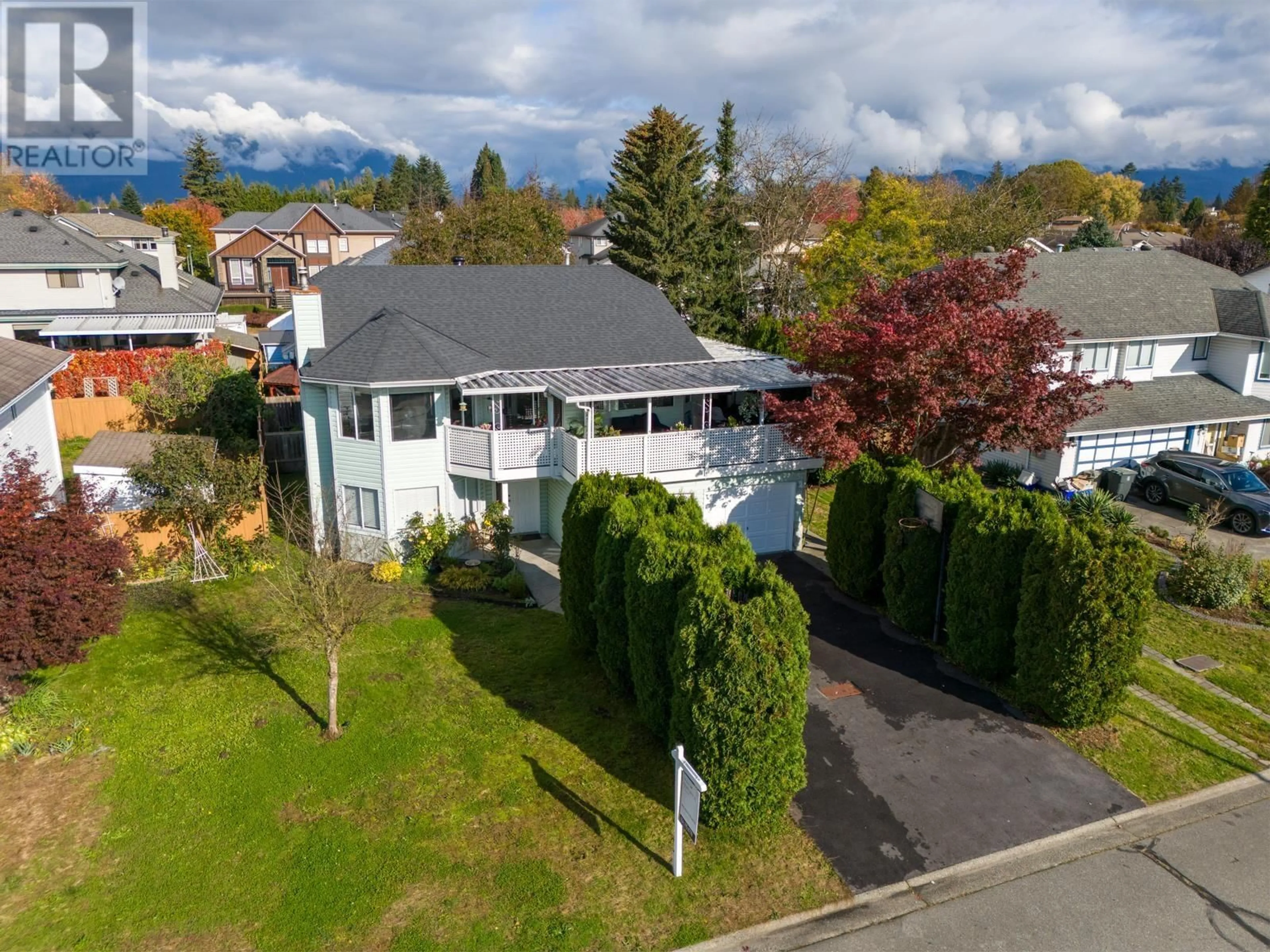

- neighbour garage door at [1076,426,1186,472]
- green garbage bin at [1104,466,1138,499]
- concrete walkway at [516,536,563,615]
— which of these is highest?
neighbour garage door at [1076,426,1186,472]

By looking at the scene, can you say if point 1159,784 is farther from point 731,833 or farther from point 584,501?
point 584,501

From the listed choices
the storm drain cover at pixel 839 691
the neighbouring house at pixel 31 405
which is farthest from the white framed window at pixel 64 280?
the storm drain cover at pixel 839 691

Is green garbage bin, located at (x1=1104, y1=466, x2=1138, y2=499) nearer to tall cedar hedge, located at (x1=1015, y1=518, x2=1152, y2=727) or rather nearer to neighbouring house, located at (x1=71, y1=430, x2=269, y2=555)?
tall cedar hedge, located at (x1=1015, y1=518, x2=1152, y2=727)

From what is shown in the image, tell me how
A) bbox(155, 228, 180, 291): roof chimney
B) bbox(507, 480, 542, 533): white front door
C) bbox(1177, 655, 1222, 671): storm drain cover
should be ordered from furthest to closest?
bbox(155, 228, 180, 291): roof chimney
bbox(507, 480, 542, 533): white front door
bbox(1177, 655, 1222, 671): storm drain cover

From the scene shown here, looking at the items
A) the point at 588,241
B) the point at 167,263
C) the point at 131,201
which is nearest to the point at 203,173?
the point at 131,201

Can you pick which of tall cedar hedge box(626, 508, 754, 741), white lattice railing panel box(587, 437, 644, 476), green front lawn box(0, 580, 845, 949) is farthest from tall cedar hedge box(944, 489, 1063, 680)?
white lattice railing panel box(587, 437, 644, 476)
